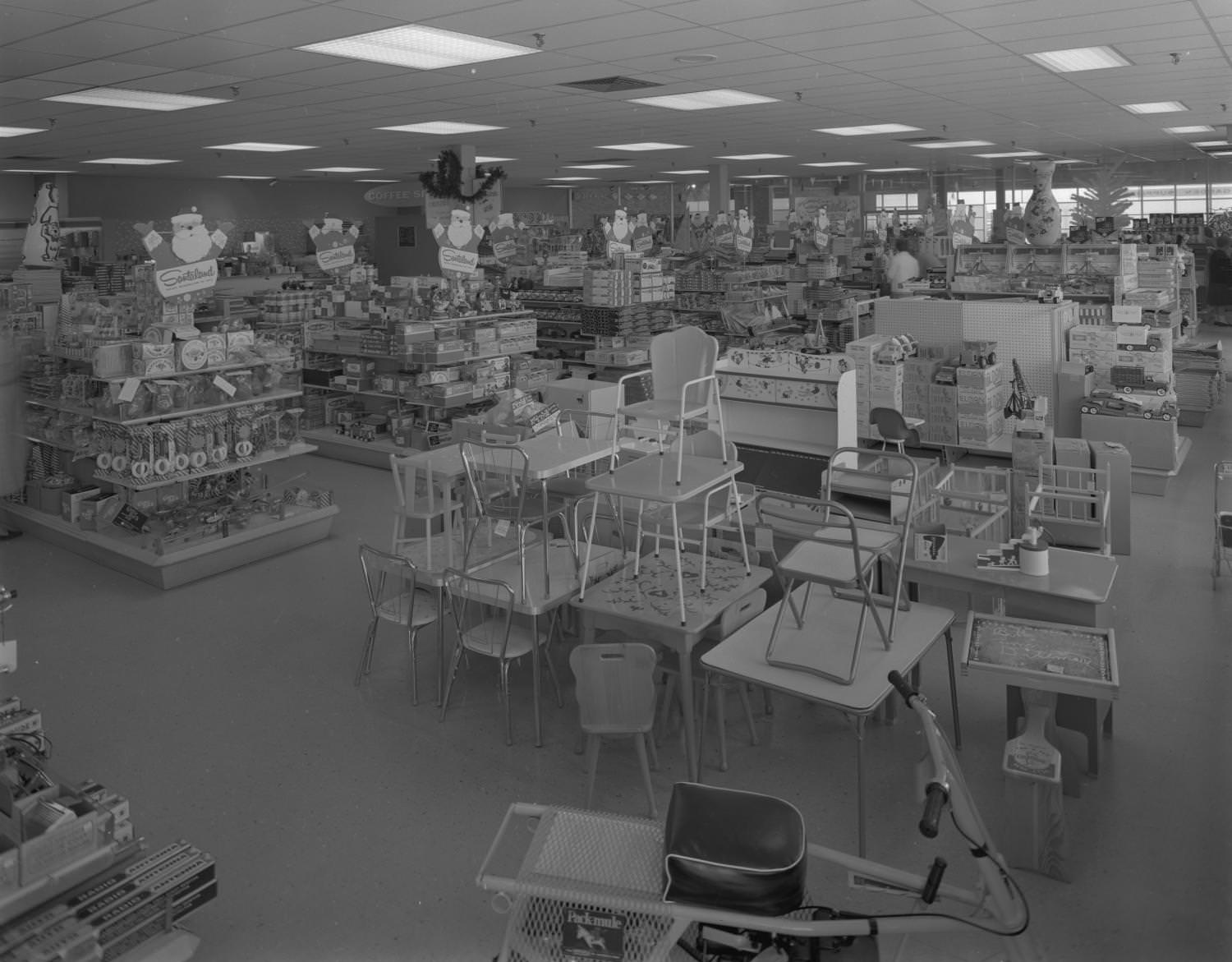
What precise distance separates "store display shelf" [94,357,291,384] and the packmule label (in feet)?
1.72

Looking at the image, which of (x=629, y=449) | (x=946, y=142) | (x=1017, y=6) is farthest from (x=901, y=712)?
(x=946, y=142)

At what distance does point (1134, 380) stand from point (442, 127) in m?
6.76

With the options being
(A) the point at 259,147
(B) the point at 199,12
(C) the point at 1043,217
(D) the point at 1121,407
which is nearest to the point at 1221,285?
(C) the point at 1043,217

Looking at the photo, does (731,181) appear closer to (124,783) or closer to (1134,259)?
(1134,259)

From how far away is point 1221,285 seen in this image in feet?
59.8

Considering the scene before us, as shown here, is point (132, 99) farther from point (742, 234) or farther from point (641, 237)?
point (742, 234)

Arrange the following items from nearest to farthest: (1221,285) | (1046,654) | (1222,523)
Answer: (1046,654)
(1222,523)
(1221,285)

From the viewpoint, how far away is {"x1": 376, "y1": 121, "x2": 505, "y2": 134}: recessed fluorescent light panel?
31.8 feet

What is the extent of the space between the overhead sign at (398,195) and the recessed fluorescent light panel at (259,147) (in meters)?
1.56

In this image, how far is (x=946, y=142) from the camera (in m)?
13.6

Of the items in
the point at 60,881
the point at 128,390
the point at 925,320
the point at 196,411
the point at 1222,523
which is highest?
the point at 925,320

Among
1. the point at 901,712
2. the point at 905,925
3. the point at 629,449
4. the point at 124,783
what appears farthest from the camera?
the point at 629,449

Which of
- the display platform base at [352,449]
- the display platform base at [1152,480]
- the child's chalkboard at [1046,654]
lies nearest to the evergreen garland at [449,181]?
the display platform base at [352,449]

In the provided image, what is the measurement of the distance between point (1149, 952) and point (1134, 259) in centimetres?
910
